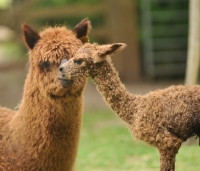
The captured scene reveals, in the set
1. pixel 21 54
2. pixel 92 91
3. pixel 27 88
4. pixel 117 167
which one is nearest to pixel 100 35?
pixel 92 91

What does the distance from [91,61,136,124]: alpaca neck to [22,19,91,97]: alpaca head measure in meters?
0.32

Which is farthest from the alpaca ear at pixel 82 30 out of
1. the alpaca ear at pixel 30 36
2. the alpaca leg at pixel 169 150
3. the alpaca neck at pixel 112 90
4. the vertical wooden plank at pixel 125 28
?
the vertical wooden plank at pixel 125 28

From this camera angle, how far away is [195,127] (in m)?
3.44

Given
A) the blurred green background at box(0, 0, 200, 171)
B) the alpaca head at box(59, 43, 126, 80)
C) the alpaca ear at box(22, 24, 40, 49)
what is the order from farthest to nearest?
the blurred green background at box(0, 0, 200, 171)
the alpaca ear at box(22, 24, 40, 49)
the alpaca head at box(59, 43, 126, 80)

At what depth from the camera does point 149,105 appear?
356 centimetres

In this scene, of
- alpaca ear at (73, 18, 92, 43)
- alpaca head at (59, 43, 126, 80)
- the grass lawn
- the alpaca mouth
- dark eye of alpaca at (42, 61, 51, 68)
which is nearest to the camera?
alpaca head at (59, 43, 126, 80)

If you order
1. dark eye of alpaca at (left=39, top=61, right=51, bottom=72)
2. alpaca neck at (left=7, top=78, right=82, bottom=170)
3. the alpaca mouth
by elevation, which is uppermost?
dark eye of alpaca at (left=39, top=61, right=51, bottom=72)

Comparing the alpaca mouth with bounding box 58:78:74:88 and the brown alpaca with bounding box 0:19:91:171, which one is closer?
the alpaca mouth with bounding box 58:78:74:88

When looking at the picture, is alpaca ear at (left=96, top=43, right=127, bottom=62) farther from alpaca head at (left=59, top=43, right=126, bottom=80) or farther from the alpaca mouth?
the alpaca mouth

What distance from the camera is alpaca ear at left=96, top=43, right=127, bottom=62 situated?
3353 mm

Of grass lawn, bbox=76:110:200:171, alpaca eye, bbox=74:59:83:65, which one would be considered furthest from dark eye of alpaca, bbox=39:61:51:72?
grass lawn, bbox=76:110:200:171

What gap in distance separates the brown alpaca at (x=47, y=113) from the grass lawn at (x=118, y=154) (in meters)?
1.66

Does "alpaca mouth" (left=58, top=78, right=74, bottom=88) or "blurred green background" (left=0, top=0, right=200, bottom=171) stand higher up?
"blurred green background" (left=0, top=0, right=200, bottom=171)

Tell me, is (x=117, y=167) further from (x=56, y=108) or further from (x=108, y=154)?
(x=56, y=108)
